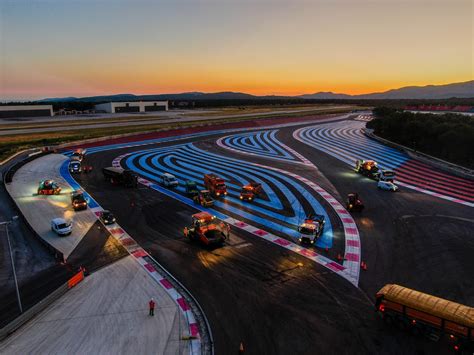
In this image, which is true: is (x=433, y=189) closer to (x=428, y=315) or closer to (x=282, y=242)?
(x=282, y=242)

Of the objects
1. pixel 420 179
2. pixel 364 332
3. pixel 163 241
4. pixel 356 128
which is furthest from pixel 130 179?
pixel 356 128

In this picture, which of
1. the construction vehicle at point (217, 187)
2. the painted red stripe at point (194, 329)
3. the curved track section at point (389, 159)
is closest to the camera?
the painted red stripe at point (194, 329)

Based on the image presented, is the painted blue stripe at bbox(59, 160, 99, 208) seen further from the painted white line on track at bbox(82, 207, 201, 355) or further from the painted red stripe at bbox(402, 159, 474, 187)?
the painted red stripe at bbox(402, 159, 474, 187)

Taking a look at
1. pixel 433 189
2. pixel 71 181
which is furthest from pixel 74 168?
pixel 433 189

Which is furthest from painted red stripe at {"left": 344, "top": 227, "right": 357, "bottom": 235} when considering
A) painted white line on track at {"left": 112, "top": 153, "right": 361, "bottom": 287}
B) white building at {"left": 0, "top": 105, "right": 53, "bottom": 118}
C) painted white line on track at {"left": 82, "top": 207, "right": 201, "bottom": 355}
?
white building at {"left": 0, "top": 105, "right": 53, "bottom": 118}

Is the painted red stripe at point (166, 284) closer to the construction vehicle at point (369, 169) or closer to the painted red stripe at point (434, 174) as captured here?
the construction vehicle at point (369, 169)

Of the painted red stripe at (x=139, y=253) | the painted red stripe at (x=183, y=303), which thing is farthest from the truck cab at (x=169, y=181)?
the painted red stripe at (x=183, y=303)
